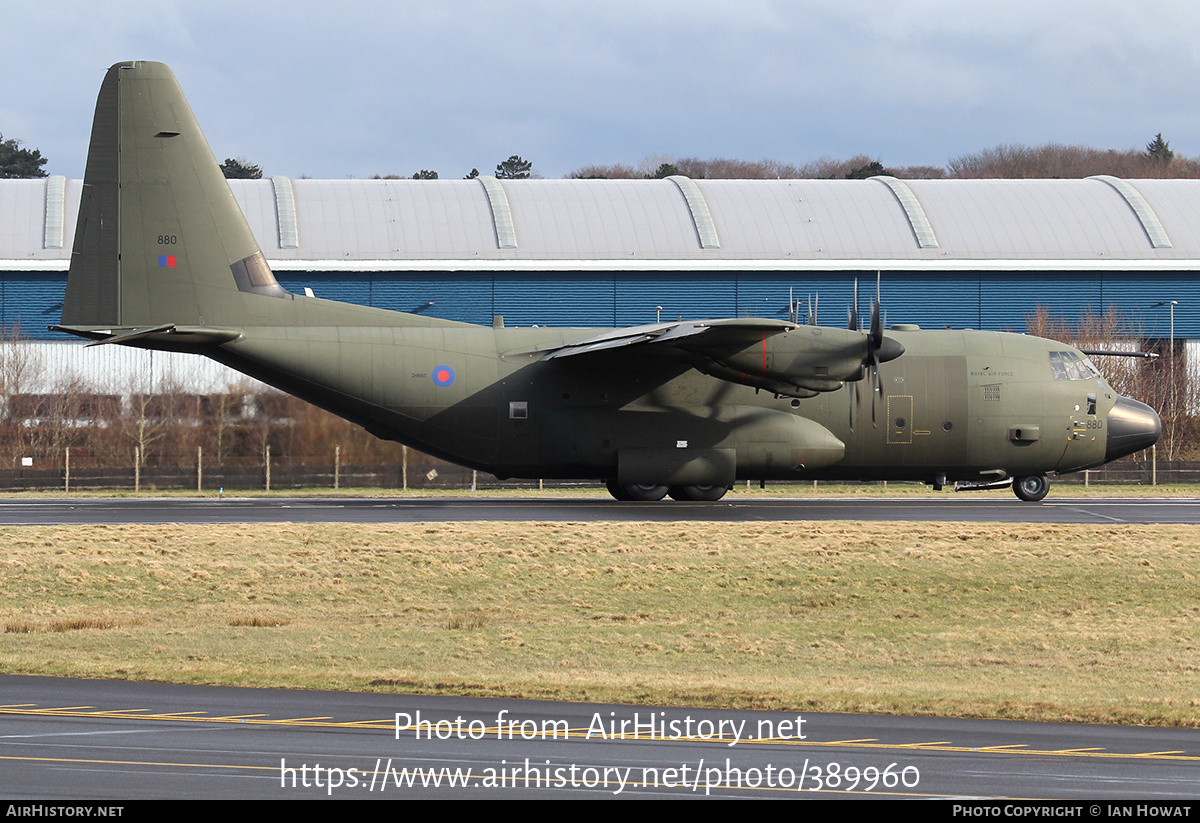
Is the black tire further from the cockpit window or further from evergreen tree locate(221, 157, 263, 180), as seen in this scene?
evergreen tree locate(221, 157, 263, 180)

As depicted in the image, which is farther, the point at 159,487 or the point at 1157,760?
the point at 159,487

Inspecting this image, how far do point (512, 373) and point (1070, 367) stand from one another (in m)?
15.2

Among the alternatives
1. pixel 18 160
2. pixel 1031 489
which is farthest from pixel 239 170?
pixel 1031 489

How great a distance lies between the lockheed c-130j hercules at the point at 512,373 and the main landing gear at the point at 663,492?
9 cm

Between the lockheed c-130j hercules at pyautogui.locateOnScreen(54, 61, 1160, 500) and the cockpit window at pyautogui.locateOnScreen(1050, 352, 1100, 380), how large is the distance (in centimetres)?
63

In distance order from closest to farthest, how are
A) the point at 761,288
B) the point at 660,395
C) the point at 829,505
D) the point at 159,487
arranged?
the point at 660,395, the point at 829,505, the point at 159,487, the point at 761,288

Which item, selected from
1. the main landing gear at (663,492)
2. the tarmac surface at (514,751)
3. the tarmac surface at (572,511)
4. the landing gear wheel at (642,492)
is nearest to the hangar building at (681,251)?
the tarmac surface at (572,511)

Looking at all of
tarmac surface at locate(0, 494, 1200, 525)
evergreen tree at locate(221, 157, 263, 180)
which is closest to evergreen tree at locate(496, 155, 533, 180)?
evergreen tree at locate(221, 157, 263, 180)

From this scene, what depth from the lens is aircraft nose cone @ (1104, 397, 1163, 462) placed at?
3369cm

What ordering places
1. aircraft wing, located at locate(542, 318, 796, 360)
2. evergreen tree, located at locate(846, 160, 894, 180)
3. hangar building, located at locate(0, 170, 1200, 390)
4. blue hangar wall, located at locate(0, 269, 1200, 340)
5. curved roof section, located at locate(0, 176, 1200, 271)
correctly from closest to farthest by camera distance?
aircraft wing, located at locate(542, 318, 796, 360), blue hangar wall, located at locate(0, 269, 1200, 340), hangar building, located at locate(0, 170, 1200, 390), curved roof section, located at locate(0, 176, 1200, 271), evergreen tree, located at locate(846, 160, 894, 180)

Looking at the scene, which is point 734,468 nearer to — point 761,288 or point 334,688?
point 334,688

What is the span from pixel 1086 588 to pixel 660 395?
39.7 ft

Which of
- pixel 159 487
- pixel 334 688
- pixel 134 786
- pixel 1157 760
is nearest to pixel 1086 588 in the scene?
pixel 1157 760

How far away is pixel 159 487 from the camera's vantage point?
45062mm
